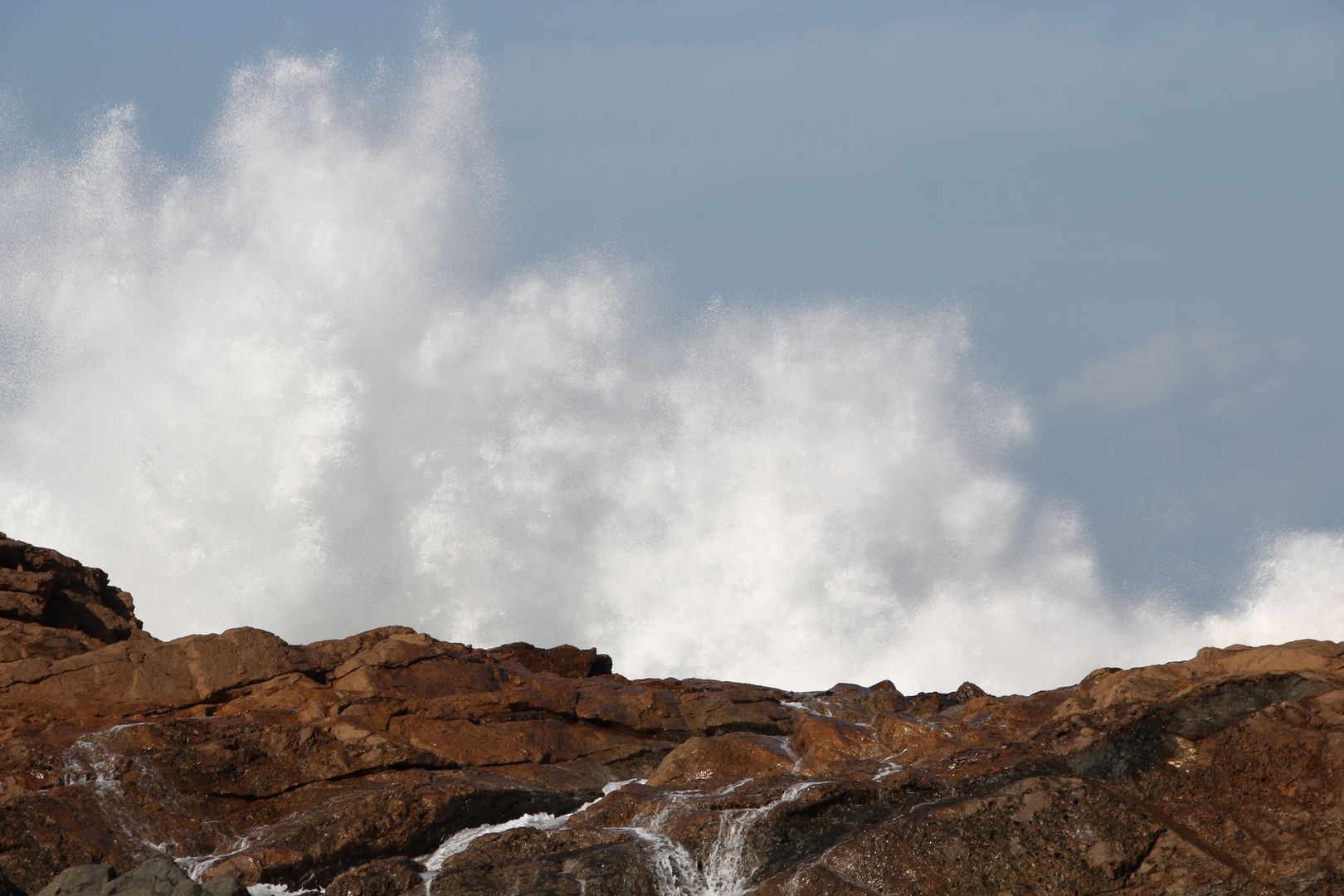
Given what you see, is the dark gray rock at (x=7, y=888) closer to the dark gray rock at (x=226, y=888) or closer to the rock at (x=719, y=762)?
the dark gray rock at (x=226, y=888)

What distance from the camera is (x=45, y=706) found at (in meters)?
26.6

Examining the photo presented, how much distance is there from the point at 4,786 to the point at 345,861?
715cm

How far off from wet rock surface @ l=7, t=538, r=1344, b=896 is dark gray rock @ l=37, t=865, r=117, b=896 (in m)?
0.04

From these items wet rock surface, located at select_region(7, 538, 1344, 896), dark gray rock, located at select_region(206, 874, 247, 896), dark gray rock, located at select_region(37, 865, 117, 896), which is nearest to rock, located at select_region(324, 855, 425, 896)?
wet rock surface, located at select_region(7, 538, 1344, 896)

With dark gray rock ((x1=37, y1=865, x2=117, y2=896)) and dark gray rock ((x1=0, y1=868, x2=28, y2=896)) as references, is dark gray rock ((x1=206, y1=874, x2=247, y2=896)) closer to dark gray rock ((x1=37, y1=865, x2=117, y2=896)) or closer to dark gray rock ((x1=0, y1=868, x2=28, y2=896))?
dark gray rock ((x1=37, y1=865, x2=117, y2=896))

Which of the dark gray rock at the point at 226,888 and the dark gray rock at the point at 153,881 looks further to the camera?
the dark gray rock at the point at 226,888

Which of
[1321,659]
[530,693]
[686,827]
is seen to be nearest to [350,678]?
[530,693]

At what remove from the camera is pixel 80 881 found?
18.1 metres

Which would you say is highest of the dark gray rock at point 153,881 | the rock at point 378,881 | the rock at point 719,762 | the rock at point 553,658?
the rock at point 553,658

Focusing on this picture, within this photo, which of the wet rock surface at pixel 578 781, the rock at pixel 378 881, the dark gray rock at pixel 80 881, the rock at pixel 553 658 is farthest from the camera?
the rock at pixel 553 658

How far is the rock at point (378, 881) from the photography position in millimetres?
19141

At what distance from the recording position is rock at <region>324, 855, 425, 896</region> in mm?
19141

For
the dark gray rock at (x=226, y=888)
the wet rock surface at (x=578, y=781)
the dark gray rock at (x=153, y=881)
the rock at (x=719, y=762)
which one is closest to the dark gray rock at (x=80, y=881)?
the wet rock surface at (x=578, y=781)

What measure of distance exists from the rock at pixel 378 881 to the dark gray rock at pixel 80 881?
3.69 meters
